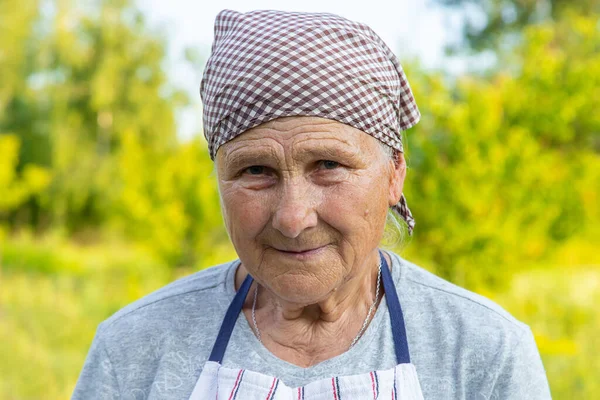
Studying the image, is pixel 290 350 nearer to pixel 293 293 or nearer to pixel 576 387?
pixel 293 293

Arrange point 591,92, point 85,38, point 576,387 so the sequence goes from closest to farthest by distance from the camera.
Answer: point 576,387
point 591,92
point 85,38

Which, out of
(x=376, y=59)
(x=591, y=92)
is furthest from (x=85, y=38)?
(x=376, y=59)

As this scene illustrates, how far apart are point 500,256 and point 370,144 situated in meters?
5.81

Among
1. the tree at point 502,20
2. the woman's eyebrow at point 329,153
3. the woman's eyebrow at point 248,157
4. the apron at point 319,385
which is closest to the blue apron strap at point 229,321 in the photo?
the apron at point 319,385

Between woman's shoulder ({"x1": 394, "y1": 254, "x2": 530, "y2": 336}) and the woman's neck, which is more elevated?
woman's shoulder ({"x1": 394, "y1": 254, "x2": 530, "y2": 336})

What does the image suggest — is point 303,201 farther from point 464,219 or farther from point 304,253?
point 464,219

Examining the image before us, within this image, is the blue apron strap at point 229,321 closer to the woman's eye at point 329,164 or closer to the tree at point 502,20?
the woman's eye at point 329,164

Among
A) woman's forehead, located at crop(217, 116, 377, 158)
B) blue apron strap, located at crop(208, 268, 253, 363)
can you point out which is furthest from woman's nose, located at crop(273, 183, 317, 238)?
blue apron strap, located at crop(208, 268, 253, 363)

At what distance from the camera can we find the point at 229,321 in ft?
5.81

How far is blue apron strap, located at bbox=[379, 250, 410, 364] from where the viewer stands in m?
1.65

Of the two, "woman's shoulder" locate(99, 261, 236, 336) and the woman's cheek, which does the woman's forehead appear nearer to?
the woman's cheek

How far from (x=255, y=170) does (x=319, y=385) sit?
59 cm

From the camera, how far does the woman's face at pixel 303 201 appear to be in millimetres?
1510

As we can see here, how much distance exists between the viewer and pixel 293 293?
1.59 m
